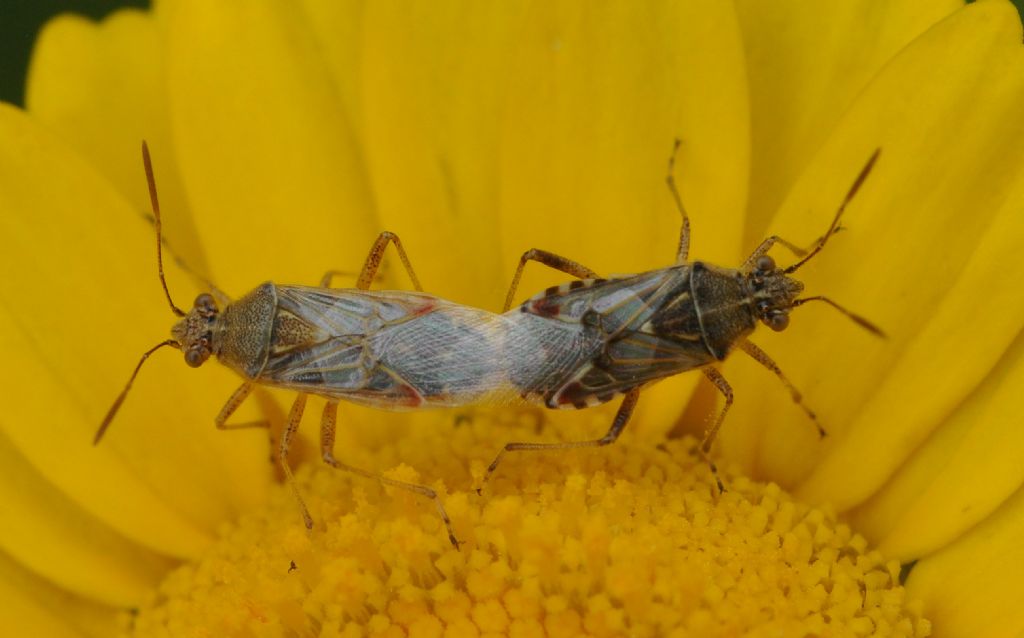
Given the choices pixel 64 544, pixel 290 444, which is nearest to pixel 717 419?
pixel 290 444

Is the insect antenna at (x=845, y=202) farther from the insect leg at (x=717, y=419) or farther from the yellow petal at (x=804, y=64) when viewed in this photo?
the insect leg at (x=717, y=419)

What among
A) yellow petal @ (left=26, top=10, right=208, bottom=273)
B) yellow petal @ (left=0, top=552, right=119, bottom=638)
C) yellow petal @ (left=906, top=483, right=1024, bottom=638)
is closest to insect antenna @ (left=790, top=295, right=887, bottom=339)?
yellow petal @ (left=906, top=483, right=1024, bottom=638)

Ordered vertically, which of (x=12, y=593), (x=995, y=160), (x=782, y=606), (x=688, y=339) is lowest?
(x=12, y=593)

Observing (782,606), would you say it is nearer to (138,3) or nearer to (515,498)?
(515,498)

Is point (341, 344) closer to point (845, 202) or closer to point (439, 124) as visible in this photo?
point (439, 124)

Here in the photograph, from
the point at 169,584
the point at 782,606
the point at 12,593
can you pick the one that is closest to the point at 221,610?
the point at 169,584

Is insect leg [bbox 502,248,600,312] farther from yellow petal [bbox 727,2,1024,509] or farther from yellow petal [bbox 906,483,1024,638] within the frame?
yellow petal [bbox 906,483,1024,638]
